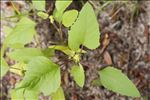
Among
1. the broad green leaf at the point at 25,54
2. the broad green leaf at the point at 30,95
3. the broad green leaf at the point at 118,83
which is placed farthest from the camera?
the broad green leaf at the point at 25,54

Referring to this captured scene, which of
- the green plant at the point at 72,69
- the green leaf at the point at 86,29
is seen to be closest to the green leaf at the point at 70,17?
the green plant at the point at 72,69

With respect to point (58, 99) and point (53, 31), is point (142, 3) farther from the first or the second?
point (58, 99)

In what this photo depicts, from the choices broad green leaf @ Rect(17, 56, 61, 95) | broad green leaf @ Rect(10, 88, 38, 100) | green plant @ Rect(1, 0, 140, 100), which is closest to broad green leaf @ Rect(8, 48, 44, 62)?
green plant @ Rect(1, 0, 140, 100)

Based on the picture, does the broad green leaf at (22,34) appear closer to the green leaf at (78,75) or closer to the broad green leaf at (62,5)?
the broad green leaf at (62,5)

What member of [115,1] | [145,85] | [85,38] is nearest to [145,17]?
[115,1]

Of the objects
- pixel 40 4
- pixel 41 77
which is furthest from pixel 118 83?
pixel 40 4

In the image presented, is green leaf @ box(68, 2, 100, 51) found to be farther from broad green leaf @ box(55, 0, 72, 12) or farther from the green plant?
broad green leaf @ box(55, 0, 72, 12)

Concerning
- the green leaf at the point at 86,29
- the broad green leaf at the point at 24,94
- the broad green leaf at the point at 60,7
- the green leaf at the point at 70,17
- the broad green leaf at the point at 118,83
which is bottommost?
the broad green leaf at the point at 24,94
